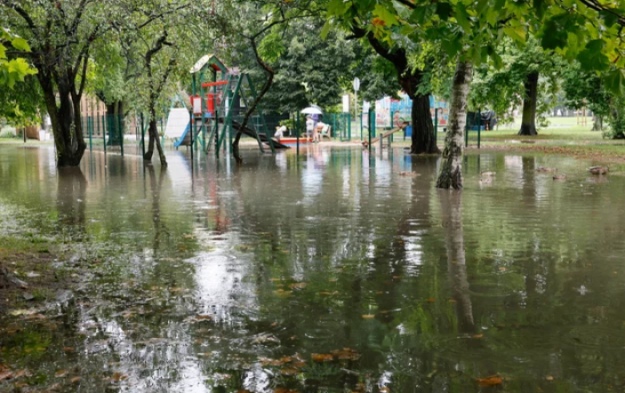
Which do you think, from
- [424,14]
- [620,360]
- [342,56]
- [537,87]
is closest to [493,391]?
[620,360]

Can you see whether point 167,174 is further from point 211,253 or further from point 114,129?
point 114,129

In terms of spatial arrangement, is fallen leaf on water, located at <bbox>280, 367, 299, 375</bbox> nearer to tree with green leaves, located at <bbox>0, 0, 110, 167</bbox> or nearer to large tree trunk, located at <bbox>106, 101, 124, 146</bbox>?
tree with green leaves, located at <bbox>0, 0, 110, 167</bbox>

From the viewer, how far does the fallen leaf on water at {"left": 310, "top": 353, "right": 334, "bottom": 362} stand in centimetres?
495

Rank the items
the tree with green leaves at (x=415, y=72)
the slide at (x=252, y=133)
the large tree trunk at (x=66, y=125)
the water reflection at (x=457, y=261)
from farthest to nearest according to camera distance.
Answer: the slide at (x=252, y=133), the large tree trunk at (x=66, y=125), the tree with green leaves at (x=415, y=72), the water reflection at (x=457, y=261)

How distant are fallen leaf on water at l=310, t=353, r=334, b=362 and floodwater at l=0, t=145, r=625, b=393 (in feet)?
0.05

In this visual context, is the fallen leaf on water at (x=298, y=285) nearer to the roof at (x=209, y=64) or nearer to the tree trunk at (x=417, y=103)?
the tree trunk at (x=417, y=103)

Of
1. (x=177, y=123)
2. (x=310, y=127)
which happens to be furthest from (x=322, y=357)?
(x=310, y=127)

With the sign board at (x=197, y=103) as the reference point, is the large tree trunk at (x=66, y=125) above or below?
below

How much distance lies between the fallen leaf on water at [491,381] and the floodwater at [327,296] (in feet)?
0.06

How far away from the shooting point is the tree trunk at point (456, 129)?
1461 centimetres

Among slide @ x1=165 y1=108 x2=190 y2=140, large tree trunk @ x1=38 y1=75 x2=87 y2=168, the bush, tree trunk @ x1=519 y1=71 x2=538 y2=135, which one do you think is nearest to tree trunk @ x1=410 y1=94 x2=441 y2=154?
large tree trunk @ x1=38 y1=75 x2=87 y2=168

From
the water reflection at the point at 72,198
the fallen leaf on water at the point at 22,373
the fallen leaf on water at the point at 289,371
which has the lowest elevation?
the fallen leaf on water at the point at 289,371

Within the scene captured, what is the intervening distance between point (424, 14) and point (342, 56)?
154ft

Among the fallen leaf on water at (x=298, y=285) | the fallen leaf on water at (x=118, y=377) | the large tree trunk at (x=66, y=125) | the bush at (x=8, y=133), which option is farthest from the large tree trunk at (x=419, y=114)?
the bush at (x=8, y=133)
